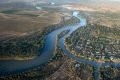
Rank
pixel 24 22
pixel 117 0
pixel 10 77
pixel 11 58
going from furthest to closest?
pixel 117 0, pixel 24 22, pixel 11 58, pixel 10 77

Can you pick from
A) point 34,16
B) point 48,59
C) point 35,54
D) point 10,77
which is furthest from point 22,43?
point 34,16

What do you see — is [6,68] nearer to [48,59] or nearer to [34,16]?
[48,59]

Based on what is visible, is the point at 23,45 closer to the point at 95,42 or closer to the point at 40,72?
the point at 40,72

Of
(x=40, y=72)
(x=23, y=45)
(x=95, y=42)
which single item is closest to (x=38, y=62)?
(x=40, y=72)

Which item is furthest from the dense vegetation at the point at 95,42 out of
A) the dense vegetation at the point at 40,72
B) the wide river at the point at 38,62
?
the dense vegetation at the point at 40,72

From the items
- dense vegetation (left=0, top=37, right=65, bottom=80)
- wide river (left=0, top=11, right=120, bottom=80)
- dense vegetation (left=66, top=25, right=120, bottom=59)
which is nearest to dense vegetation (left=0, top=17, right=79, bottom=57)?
wide river (left=0, top=11, right=120, bottom=80)

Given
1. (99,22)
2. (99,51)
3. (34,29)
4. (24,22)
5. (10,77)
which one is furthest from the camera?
(99,22)

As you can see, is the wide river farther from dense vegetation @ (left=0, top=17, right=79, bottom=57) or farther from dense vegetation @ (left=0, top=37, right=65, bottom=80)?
dense vegetation @ (left=0, top=17, right=79, bottom=57)

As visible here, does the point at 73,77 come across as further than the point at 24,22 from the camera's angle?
No
